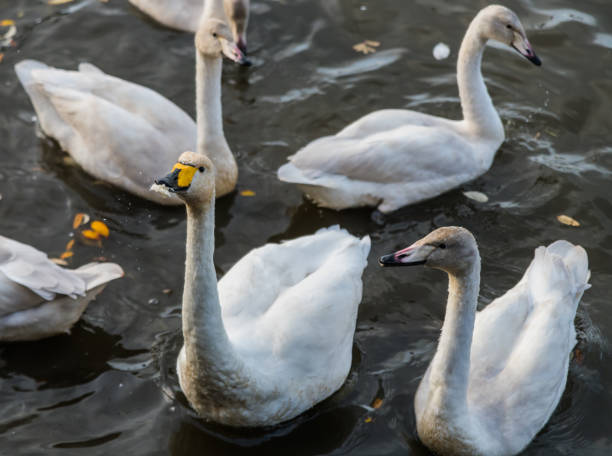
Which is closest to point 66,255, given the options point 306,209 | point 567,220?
point 306,209

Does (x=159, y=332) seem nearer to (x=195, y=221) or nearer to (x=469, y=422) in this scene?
(x=195, y=221)

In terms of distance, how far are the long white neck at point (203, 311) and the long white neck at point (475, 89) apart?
13.0 feet

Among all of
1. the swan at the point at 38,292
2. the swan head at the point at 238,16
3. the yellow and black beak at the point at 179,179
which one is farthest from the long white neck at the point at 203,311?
the swan head at the point at 238,16

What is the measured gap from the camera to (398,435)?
5824 millimetres

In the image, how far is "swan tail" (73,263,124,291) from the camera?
6.33 m

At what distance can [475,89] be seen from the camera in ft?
26.7

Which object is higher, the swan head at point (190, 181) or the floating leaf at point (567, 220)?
the swan head at point (190, 181)

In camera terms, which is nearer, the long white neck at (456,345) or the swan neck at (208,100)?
the long white neck at (456,345)

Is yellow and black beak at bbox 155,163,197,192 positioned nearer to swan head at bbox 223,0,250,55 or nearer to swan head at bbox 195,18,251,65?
swan head at bbox 195,18,251,65

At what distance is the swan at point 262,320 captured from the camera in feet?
16.1

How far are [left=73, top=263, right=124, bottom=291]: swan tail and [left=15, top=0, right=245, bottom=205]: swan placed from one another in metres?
1.13

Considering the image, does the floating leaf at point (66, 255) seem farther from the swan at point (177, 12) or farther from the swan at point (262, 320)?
the swan at point (177, 12)

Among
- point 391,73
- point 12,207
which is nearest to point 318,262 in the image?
point 12,207

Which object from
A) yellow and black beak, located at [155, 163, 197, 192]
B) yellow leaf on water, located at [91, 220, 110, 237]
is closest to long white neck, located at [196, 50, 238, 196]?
yellow leaf on water, located at [91, 220, 110, 237]
